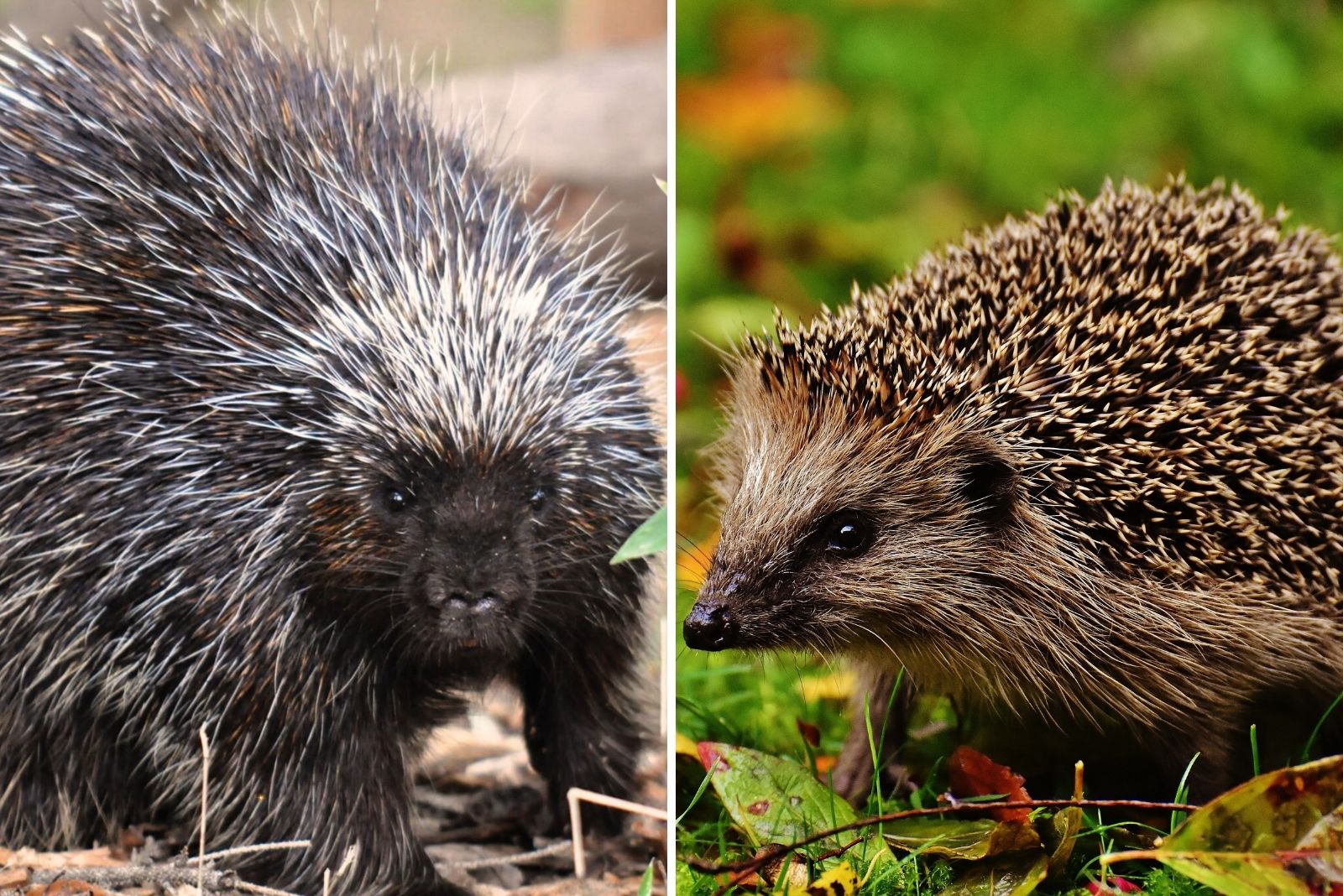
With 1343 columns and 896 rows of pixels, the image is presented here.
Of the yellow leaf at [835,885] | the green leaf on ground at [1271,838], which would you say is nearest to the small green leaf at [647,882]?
the yellow leaf at [835,885]

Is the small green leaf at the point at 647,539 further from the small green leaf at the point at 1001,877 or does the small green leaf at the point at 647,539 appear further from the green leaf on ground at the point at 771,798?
the small green leaf at the point at 1001,877

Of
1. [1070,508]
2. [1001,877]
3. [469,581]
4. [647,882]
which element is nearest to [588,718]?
[647,882]

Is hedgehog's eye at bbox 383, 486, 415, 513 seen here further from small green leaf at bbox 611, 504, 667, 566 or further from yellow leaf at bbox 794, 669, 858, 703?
yellow leaf at bbox 794, 669, 858, 703

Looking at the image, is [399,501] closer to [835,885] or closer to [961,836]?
[835,885]

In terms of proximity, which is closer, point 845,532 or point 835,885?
point 835,885

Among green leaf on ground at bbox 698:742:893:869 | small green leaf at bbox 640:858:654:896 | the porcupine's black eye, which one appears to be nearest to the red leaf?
green leaf on ground at bbox 698:742:893:869

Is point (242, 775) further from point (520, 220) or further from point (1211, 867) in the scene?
point (1211, 867)
